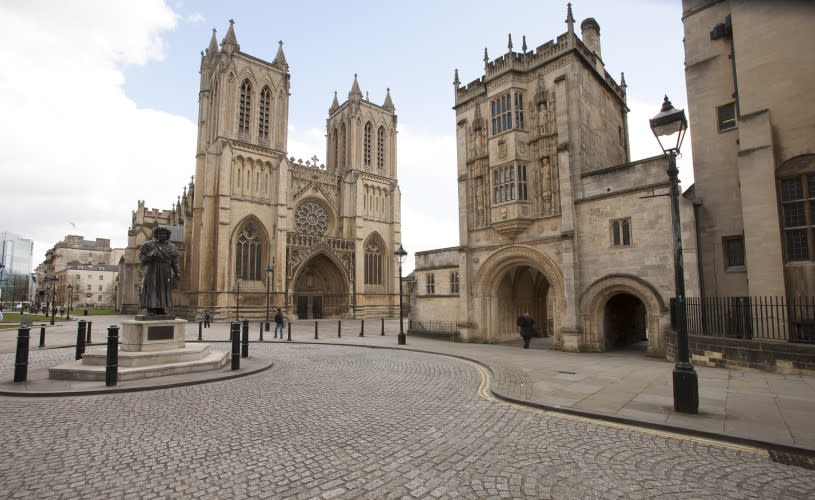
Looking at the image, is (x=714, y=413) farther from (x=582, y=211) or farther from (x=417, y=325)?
(x=417, y=325)

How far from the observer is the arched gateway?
16.9 m

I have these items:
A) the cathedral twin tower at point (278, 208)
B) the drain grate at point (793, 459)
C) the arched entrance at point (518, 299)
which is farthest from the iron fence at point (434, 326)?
the cathedral twin tower at point (278, 208)

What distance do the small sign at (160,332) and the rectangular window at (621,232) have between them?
1511 centimetres

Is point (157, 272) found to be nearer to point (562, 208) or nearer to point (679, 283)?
point (679, 283)

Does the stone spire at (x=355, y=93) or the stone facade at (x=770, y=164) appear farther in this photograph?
the stone spire at (x=355, y=93)

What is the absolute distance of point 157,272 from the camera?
11.3 metres

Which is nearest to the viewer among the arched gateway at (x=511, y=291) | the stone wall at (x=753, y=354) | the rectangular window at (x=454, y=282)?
the stone wall at (x=753, y=354)

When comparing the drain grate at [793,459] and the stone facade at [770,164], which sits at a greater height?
→ the stone facade at [770,164]

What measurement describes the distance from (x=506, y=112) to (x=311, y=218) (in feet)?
102

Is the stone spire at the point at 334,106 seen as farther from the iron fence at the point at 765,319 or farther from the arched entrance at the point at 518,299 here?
A: the iron fence at the point at 765,319

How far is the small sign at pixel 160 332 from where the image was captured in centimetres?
1044

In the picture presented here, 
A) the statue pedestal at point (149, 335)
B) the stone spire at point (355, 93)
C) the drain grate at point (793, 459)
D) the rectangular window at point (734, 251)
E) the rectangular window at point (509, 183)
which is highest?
the stone spire at point (355, 93)

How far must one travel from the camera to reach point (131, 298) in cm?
5212

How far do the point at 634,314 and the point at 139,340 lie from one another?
20.0 metres
